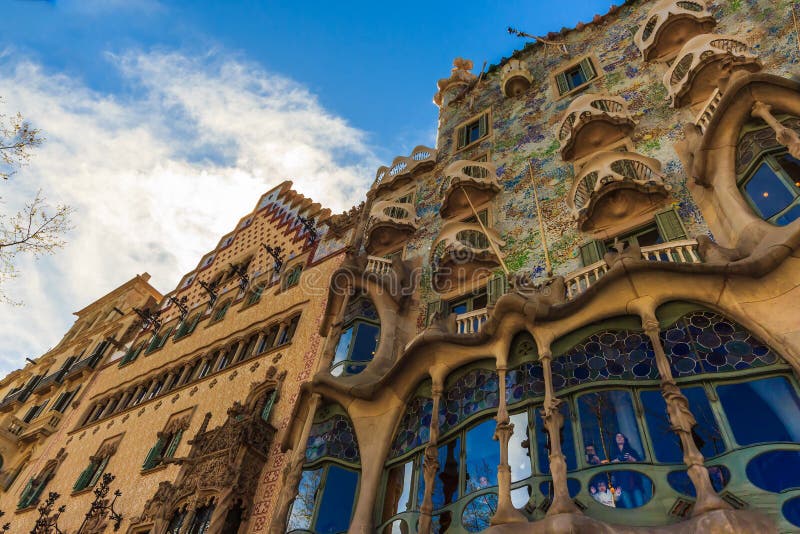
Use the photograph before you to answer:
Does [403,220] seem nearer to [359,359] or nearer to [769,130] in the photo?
[359,359]

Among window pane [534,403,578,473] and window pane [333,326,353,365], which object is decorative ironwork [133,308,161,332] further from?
window pane [534,403,578,473]

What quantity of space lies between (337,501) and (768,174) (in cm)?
891

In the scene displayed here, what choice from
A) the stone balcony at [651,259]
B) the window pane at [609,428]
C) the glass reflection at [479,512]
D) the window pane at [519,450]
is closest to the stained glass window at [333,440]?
the glass reflection at [479,512]

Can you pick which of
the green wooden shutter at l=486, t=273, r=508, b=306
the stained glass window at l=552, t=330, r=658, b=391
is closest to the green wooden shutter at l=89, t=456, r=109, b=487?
the green wooden shutter at l=486, t=273, r=508, b=306

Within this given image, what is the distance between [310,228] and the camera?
20750mm

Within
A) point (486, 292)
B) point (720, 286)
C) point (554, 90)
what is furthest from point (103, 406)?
point (720, 286)

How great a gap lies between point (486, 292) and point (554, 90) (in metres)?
8.45

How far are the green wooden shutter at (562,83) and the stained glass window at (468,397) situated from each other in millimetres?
11000

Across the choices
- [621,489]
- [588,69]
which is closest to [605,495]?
[621,489]

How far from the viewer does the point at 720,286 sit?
7516mm

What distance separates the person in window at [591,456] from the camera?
6758 millimetres

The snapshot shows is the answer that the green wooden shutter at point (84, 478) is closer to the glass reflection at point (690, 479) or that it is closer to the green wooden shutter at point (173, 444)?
Result: the green wooden shutter at point (173, 444)

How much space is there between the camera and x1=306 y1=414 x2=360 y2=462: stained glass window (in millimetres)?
9891

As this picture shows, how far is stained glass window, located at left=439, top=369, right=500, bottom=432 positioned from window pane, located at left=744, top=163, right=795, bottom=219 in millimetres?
4942
